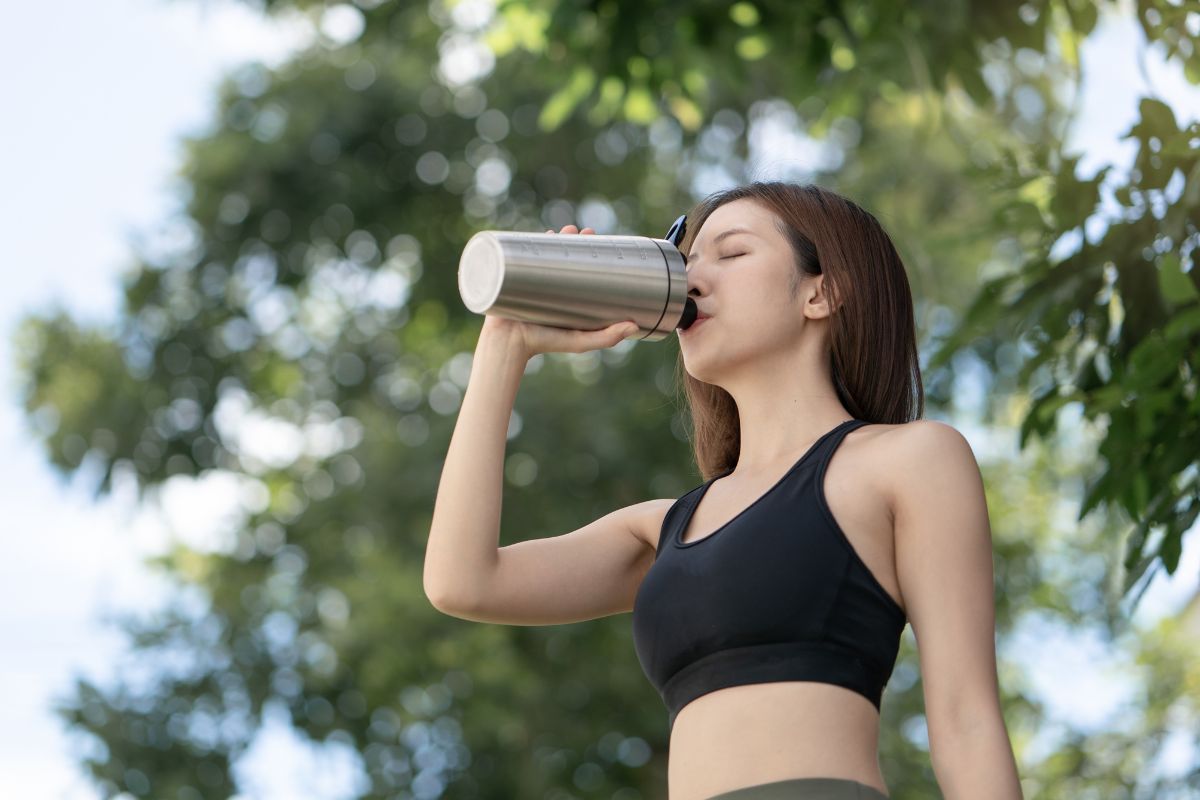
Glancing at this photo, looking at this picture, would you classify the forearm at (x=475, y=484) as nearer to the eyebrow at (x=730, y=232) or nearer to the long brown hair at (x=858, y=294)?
the eyebrow at (x=730, y=232)

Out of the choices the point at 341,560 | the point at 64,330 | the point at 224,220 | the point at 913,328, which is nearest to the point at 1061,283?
the point at 913,328

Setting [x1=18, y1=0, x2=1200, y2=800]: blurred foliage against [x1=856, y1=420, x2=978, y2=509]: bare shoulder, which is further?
[x1=18, y1=0, x2=1200, y2=800]: blurred foliage

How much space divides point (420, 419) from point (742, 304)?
10952mm

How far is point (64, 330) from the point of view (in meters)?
13.7

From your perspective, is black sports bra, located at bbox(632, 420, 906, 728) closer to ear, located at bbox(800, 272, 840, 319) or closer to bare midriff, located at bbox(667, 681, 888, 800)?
bare midriff, located at bbox(667, 681, 888, 800)

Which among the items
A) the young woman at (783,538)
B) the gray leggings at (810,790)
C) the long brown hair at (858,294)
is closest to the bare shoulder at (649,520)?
the young woman at (783,538)

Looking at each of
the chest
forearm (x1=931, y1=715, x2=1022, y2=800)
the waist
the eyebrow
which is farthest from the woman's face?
forearm (x1=931, y1=715, x2=1022, y2=800)

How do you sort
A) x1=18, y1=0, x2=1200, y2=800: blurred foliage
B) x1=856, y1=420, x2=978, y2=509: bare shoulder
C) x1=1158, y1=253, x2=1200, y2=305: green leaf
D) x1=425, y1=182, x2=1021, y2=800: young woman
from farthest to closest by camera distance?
x1=18, y1=0, x2=1200, y2=800: blurred foliage → x1=1158, y1=253, x2=1200, y2=305: green leaf → x1=856, y1=420, x2=978, y2=509: bare shoulder → x1=425, y1=182, x2=1021, y2=800: young woman

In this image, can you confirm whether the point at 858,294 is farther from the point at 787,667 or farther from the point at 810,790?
the point at 810,790

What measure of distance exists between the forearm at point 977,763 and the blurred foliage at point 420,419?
6.26 metres

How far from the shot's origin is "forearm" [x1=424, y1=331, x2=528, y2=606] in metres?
2.38

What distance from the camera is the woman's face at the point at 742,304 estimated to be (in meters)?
2.37

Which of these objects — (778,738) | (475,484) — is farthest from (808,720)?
(475,484)

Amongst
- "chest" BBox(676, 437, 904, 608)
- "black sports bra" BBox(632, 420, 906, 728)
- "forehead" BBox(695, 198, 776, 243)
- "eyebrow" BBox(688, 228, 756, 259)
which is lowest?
"black sports bra" BBox(632, 420, 906, 728)
